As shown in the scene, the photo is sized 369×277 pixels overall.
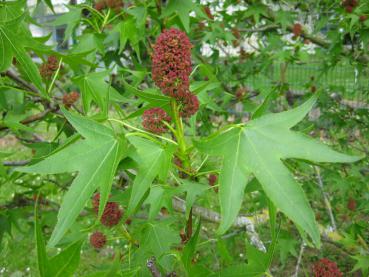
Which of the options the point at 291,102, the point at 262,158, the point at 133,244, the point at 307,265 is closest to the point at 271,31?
the point at 291,102

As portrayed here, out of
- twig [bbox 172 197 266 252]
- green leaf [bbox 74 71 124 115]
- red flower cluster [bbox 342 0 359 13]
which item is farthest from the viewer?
red flower cluster [bbox 342 0 359 13]

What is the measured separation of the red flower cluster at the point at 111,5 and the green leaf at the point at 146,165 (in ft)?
4.06

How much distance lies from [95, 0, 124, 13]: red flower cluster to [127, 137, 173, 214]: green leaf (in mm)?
1239

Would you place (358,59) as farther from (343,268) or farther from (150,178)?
(150,178)

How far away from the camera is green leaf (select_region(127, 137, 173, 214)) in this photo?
99cm

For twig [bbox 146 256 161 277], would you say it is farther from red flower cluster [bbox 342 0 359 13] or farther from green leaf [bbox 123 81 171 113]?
red flower cluster [bbox 342 0 359 13]

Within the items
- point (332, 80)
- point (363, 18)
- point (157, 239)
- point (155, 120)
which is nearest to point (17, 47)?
point (155, 120)

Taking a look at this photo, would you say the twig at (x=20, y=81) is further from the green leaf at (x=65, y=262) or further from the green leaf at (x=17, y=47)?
the green leaf at (x=65, y=262)

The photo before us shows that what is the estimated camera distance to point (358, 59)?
2842 millimetres

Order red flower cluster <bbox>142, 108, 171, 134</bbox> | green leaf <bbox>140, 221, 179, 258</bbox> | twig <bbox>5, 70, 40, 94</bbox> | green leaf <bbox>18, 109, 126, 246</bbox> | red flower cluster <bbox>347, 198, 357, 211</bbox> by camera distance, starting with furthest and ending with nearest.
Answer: red flower cluster <bbox>347, 198, 357, 211</bbox>, twig <bbox>5, 70, 40, 94</bbox>, green leaf <bbox>140, 221, 179, 258</bbox>, red flower cluster <bbox>142, 108, 171, 134</bbox>, green leaf <bbox>18, 109, 126, 246</bbox>

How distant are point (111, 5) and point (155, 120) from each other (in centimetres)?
110

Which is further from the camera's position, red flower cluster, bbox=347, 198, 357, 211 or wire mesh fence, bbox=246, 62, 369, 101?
wire mesh fence, bbox=246, 62, 369, 101

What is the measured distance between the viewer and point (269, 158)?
3.04ft

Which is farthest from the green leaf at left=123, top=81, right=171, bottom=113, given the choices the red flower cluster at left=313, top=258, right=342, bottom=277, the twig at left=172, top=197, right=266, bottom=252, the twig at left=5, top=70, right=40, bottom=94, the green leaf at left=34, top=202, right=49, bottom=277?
the twig at left=5, top=70, right=40, bottom=94
